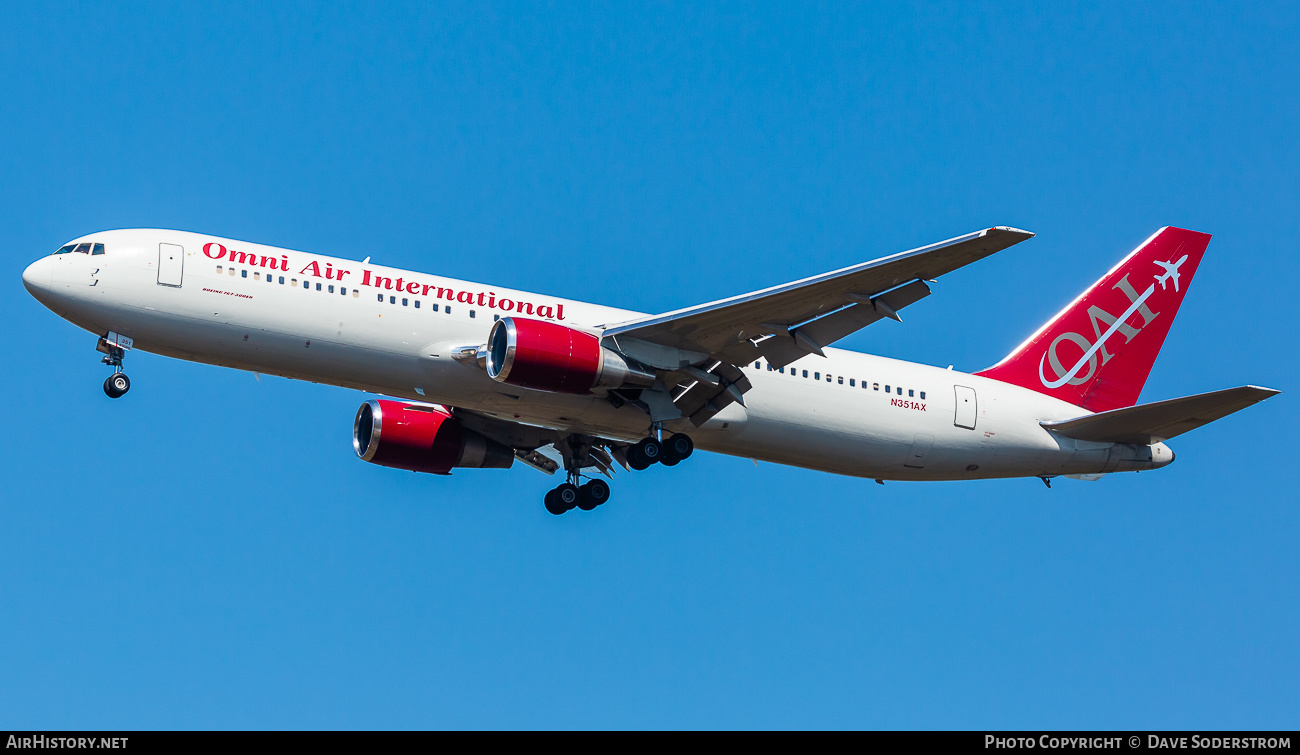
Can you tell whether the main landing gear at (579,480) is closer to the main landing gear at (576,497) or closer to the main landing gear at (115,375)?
the main landing gear at (576,497)

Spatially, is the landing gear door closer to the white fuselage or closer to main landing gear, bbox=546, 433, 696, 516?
the white fuselage

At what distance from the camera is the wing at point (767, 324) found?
27891 millimetres

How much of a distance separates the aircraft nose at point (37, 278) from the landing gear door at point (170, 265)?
7.97 ft

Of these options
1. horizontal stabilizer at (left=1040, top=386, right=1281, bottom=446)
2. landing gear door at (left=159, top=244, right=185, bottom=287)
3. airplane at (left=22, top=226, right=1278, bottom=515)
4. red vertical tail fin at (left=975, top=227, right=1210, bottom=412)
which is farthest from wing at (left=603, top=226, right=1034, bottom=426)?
landing gear door at (left=159, top=244, right=185, bottom=287)

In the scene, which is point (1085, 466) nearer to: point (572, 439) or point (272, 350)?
point (572, 439)

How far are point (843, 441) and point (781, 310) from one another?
5.14 meters

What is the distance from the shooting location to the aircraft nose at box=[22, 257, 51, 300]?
28.9 meters

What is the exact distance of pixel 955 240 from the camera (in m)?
26.5

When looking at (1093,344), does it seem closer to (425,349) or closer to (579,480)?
(579,480)

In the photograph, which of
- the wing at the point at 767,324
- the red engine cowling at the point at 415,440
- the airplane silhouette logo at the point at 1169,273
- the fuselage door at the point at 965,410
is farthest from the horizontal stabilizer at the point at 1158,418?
the red engine cowling at the point at 415,440

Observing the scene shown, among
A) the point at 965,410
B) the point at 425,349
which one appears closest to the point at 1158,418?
the point at 965,410

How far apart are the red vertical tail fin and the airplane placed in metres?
0.07

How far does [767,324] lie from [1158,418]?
35.8 ft
